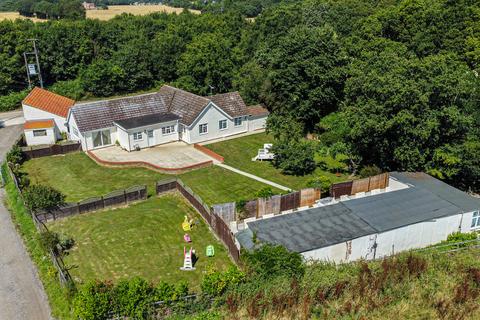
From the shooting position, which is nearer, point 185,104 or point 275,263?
point 275,263

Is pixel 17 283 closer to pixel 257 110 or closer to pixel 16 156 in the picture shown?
pixel 16 156

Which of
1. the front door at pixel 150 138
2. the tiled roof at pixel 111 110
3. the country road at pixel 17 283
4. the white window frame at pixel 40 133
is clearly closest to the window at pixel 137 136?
the front door at pixel 150 138

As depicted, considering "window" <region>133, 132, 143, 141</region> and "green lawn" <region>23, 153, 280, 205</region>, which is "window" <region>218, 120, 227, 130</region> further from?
"green lawn" <region>23, 153, 280, 205</region>

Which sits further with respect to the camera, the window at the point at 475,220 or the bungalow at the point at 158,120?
the bungalow at the point at 158,120

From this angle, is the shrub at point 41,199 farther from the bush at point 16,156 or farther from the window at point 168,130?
the window at point 168,130

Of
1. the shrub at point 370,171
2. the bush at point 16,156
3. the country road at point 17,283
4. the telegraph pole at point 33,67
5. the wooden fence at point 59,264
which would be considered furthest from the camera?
the telegraph pole at point 33,67

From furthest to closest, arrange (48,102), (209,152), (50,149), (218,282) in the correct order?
(48,102) → (209,152) → (50,149) → (218,282)

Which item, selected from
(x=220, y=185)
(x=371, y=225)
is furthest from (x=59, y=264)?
(x=371, y=225)
